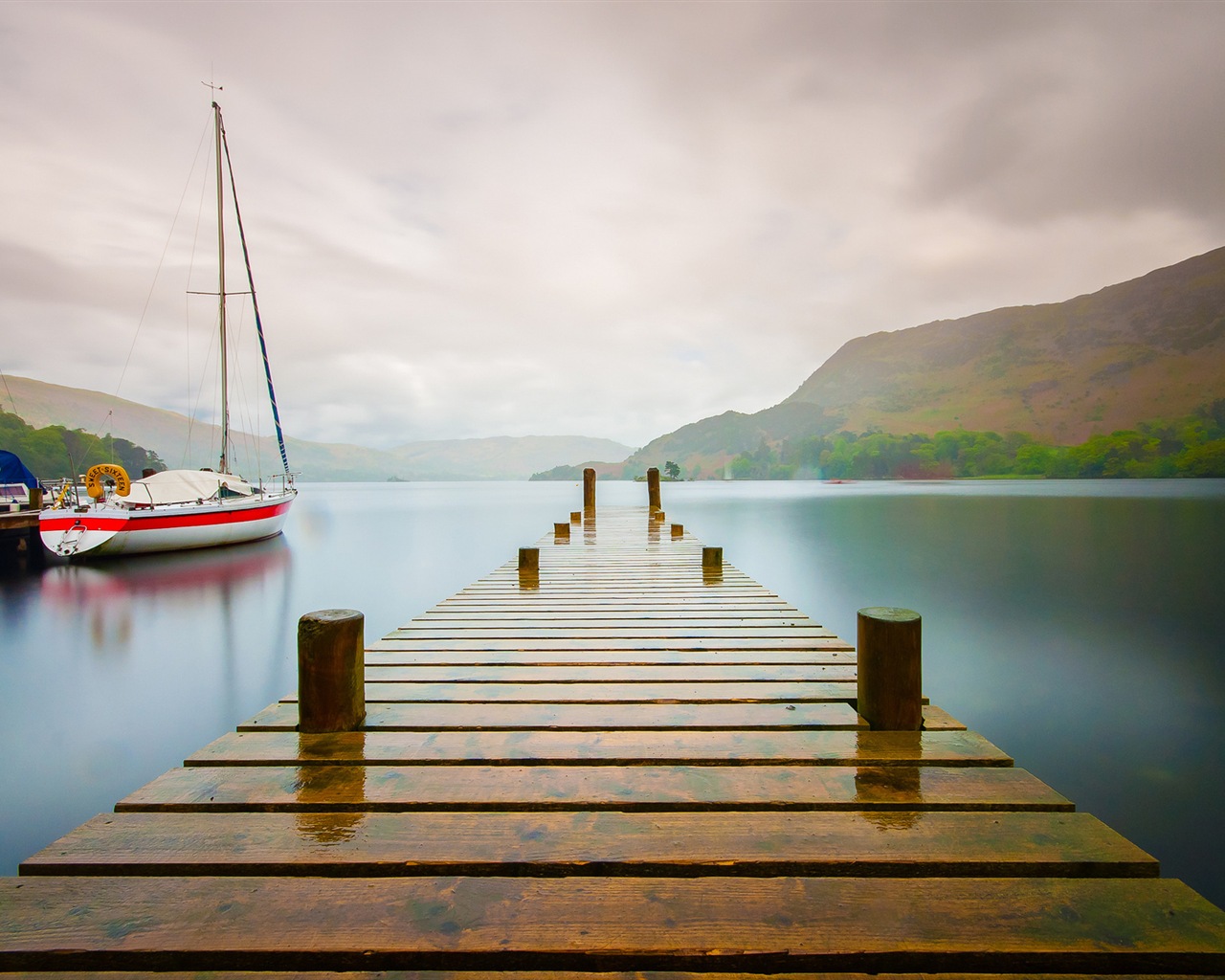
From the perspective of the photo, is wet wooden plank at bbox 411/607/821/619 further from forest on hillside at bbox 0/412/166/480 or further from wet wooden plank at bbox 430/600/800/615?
forest on hillside at bbox 0/412/166/480

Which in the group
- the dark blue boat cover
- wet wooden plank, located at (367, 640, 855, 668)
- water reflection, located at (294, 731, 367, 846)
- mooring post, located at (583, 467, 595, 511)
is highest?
the dark blue boat cover

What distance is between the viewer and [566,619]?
214 inches

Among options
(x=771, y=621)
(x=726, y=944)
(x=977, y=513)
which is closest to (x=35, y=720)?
(x=771, y=621)

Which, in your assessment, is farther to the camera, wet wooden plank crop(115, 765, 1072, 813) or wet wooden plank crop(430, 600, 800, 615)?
wet wooden plank crop(430, 600, 800, 615)

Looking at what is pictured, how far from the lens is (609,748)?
2697 millimetres

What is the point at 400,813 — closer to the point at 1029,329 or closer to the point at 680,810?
the point at 680,810

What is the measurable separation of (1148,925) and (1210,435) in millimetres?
149006

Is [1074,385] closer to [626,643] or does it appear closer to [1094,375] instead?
[1094,375]

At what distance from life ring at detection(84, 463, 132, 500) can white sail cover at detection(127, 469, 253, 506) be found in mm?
344

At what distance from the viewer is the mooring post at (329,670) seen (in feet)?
9.05

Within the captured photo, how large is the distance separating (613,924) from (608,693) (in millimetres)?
1877

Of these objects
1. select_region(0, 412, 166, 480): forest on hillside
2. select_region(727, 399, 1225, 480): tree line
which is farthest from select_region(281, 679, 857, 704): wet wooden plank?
select_region(727, 399, 1225, 480): tree line

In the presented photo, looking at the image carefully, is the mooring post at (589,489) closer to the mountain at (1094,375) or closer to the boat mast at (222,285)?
the boat mast at (222,285)

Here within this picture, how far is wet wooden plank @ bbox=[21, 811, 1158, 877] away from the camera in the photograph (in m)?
1.84
